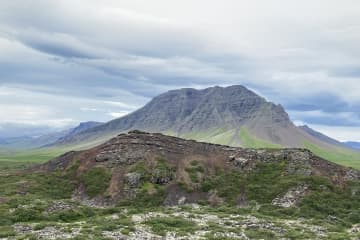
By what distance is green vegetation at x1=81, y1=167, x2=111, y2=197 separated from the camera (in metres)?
89.0

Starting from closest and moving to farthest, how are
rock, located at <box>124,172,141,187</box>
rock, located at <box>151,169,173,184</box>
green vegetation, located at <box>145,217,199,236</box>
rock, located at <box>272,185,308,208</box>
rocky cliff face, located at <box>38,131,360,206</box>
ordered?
green vegetation, located at <box>145,217,199,236</box>, rock, located at <box>272,185,308,208</box>, rocky cliff face, located at <box>38,131,360,206</box>, rock, located at <box>124,172,141,187</box>, rock, located at <box>151,169,173,184</box>

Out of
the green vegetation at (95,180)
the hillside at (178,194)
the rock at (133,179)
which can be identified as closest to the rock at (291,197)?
the hillside at (178,194)

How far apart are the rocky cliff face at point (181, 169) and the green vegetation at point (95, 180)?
30 centimetres

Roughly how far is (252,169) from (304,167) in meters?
12.1

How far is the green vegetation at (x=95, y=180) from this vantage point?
89.0m

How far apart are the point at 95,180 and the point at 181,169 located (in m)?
20.1

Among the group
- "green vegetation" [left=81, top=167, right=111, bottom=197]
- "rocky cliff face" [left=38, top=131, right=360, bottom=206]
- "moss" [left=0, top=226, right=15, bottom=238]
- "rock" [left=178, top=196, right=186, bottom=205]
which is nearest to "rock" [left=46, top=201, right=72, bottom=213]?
"moss" [left=0, top=226, right=15, bottom=238]

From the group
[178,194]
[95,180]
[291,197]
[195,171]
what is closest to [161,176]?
[178,194]

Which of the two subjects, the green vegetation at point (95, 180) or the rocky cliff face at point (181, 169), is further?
the green vegetation at point (95, 180)

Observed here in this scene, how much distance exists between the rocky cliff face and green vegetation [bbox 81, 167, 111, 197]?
30 centimetres

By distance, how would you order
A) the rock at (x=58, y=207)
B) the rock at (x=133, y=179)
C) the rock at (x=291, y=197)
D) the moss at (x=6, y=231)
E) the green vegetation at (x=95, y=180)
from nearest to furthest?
1. the moss at (x=6, y=231)
2. the rock at (x=58, y=207)
3. the rock at (x=291, y=197)
4. the green vegetation at (x=95, y=180)
5. the rock at (x=133, y=179)

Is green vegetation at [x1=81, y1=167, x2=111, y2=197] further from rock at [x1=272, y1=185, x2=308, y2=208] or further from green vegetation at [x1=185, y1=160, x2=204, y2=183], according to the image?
rock at [x1=272, y1=185, x2=308, y2=208]

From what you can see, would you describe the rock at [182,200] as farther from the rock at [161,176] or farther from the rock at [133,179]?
the rock at [133,179]

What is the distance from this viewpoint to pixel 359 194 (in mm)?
87500
